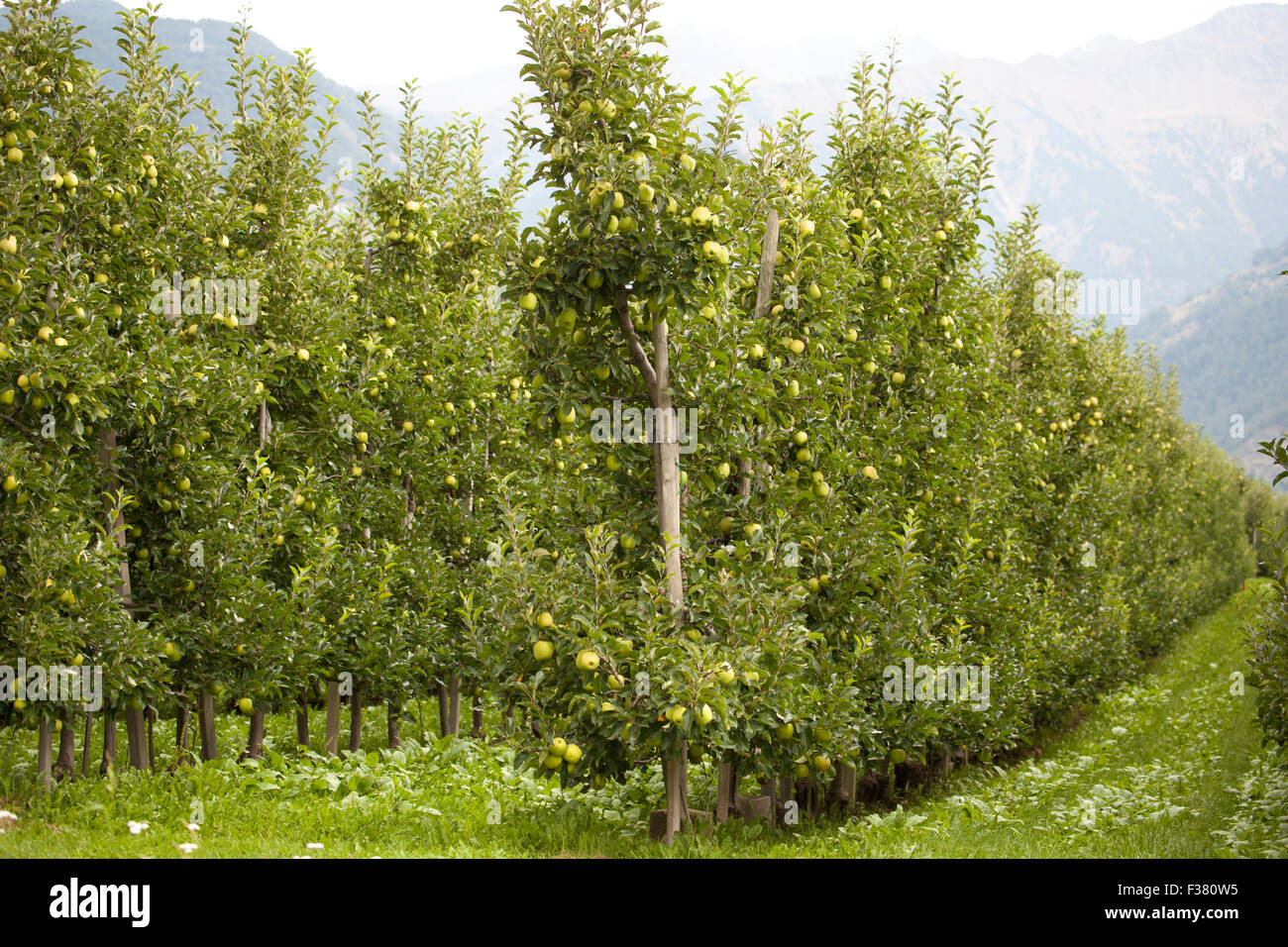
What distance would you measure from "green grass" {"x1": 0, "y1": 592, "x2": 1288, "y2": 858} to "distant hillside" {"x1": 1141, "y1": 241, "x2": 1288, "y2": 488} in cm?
14983

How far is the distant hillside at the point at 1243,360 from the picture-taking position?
488 ft

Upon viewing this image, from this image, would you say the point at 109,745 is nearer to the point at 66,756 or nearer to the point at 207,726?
the point at 66,756

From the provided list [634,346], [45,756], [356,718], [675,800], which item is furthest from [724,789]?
[45,756]

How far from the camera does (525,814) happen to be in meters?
7.51

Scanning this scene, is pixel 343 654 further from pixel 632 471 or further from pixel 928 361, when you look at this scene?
pixel 928 361

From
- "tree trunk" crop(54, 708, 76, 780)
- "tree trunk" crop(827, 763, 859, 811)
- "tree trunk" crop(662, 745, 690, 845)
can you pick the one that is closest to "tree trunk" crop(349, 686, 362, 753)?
"tree trunk" crop(54, 708, 76, 780)

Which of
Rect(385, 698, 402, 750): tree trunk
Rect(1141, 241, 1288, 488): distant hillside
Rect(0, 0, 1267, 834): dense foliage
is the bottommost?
Rect(385, 698, 402, 750): tree trunk

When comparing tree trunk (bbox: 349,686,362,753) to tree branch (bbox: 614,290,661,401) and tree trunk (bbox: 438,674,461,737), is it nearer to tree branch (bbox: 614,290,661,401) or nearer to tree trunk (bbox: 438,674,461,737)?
tree trunk (bbox: 438,674,461,737)

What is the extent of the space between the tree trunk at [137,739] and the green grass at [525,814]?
0.62 metres

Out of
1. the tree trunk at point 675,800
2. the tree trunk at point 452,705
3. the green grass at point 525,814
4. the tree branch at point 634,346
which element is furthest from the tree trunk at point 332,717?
the tree branch at point 634,346

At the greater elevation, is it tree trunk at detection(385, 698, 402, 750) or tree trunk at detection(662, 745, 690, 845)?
tree trunk at detection(662, 745, 690, 845)

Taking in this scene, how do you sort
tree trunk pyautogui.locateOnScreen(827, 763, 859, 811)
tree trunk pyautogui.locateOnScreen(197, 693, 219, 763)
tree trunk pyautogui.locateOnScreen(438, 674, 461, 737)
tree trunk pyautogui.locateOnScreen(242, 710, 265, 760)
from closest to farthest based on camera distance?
tree trunk pyautogui.locateOnScreen(827, 763, 859, 811) < tree trunk pyautogui.locateOnScreen(197, 693, 219, 763) < tree trunk pyautogui.locateOnScreen(242, 710, 265, 760) < tree trunk pyautogui.locateOnScreen(438, 674, 461, 737)

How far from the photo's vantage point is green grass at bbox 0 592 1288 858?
648cm

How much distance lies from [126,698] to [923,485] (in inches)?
278
